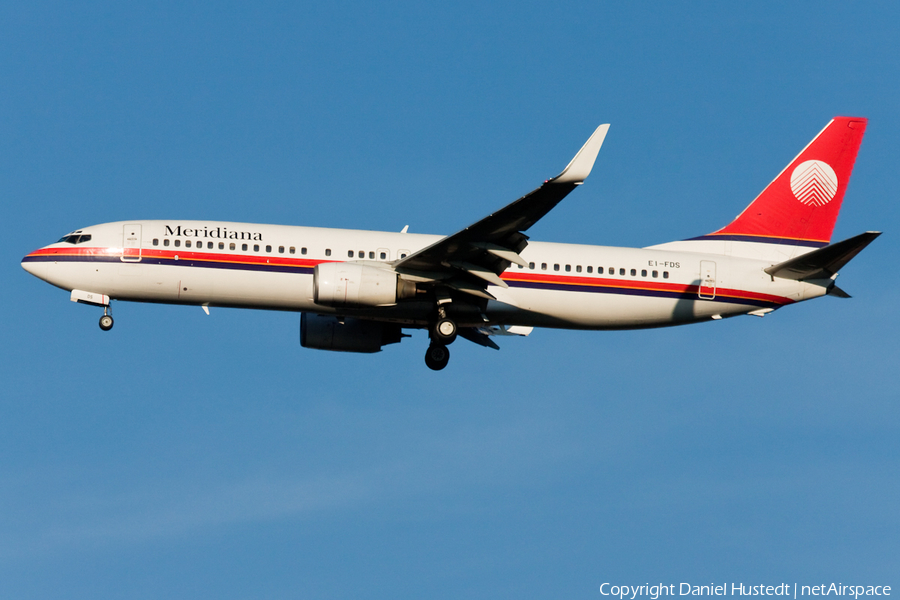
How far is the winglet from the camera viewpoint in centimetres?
2762

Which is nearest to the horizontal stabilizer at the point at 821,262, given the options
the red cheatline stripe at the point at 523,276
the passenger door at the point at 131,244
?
the red cheatline stripe at the point at 523,276

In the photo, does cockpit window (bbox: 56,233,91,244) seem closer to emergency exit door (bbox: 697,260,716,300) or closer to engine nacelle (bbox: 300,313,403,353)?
engine nacelle (bbox: 300,313,403,353)

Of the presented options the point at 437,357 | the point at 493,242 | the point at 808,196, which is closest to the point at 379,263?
the point at 493,242

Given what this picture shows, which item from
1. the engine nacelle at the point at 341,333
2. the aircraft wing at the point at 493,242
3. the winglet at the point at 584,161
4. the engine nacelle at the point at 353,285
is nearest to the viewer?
the winglet at the point at 584,161

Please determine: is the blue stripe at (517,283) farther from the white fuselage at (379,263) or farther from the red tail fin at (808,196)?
the red tail fin at (808,196)

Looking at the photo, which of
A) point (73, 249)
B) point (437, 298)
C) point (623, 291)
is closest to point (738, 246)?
point (623, 291)

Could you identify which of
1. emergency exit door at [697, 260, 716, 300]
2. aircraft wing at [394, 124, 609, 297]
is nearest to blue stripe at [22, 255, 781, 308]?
emergency exit door at [697, 260, 716, 300]

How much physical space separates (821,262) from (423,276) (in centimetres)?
1313

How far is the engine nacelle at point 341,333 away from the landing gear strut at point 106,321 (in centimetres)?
652

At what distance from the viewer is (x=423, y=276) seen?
109 feet

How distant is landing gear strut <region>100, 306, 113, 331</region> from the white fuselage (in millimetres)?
929

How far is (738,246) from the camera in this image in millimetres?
38156

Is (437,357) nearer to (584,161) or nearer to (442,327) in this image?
(442,327)

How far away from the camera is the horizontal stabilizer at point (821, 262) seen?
33.1m
